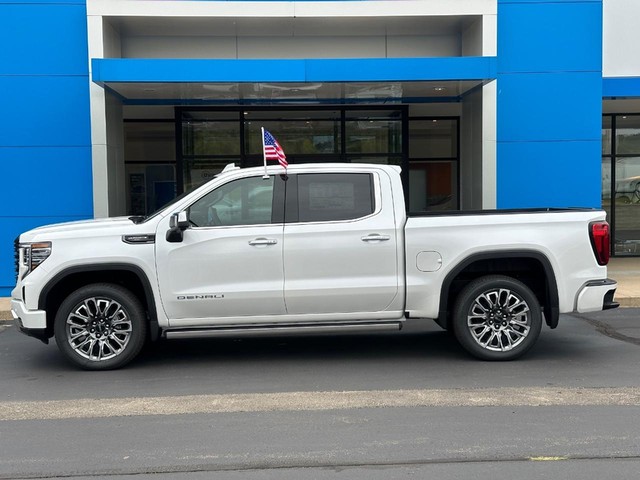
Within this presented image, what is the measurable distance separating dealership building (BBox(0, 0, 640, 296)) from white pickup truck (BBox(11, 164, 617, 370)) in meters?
5.25

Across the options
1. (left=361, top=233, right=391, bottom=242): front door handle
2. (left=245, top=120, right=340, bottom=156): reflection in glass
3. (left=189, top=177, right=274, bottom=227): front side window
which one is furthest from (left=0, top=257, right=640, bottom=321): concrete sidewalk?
(left=245, top=120, right=340, bottom=156): reflection in glass

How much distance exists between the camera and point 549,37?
13172 mm

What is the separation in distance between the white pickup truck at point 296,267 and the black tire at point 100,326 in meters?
0.01

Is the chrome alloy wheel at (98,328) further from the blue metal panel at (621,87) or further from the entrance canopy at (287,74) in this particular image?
the blue metal panel at (621,87)

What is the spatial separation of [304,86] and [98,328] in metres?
7.00

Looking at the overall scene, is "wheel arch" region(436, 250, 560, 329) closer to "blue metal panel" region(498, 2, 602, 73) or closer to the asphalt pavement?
the asphalt pavement

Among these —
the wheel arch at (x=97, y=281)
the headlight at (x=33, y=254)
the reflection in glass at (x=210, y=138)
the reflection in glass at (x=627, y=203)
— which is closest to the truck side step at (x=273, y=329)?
the wheel arch at (x=97, y=281)

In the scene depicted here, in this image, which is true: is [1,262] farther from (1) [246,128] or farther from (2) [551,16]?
(2) [551,16]

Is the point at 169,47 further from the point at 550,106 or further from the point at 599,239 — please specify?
the point at 599,239

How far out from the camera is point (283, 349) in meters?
8.25

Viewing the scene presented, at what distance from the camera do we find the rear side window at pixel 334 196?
7266mm

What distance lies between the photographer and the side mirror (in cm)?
695

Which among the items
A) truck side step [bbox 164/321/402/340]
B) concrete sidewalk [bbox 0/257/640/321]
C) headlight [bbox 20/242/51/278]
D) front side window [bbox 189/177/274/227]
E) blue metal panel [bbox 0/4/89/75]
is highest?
blue metal panel [bbox 0/4/89/75]

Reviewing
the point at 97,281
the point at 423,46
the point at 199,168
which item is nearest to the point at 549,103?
the point at 423,46
